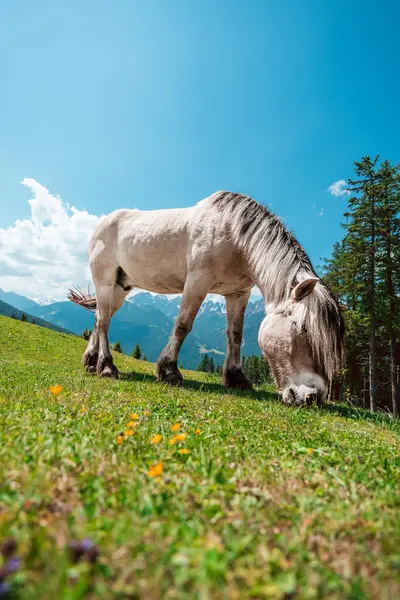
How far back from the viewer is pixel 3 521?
4.06 feet

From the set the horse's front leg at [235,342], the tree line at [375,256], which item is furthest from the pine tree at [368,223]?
the horse's front leg at [235,342]

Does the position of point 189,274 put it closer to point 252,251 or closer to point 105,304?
point 252,251

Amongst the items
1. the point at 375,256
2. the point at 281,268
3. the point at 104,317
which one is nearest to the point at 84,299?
the point at 104,317

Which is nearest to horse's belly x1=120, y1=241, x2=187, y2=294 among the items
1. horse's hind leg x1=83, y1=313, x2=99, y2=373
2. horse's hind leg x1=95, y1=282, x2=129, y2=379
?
horse's hind leg x1=95, y1=282, x2=129, y2=379

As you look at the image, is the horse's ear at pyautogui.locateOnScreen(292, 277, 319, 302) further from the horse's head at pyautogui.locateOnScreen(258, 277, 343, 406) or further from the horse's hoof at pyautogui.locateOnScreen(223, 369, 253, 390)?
the horse's hoof at pyautogui.locateOnScreen(223, 369, 253, 390)

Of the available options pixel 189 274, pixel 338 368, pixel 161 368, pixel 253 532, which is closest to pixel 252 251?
pixel 189 274

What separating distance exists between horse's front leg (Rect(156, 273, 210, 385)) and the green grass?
162 inches

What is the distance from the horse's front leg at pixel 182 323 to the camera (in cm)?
725

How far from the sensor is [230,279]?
297 inches

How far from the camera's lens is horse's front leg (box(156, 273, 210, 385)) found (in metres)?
7.25

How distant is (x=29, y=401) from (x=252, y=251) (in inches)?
193

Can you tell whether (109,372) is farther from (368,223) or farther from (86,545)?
(368,223)

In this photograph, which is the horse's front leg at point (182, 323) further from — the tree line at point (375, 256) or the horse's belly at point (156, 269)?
the tree line at point (375, 256)

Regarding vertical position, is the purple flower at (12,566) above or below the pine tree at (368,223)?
below
